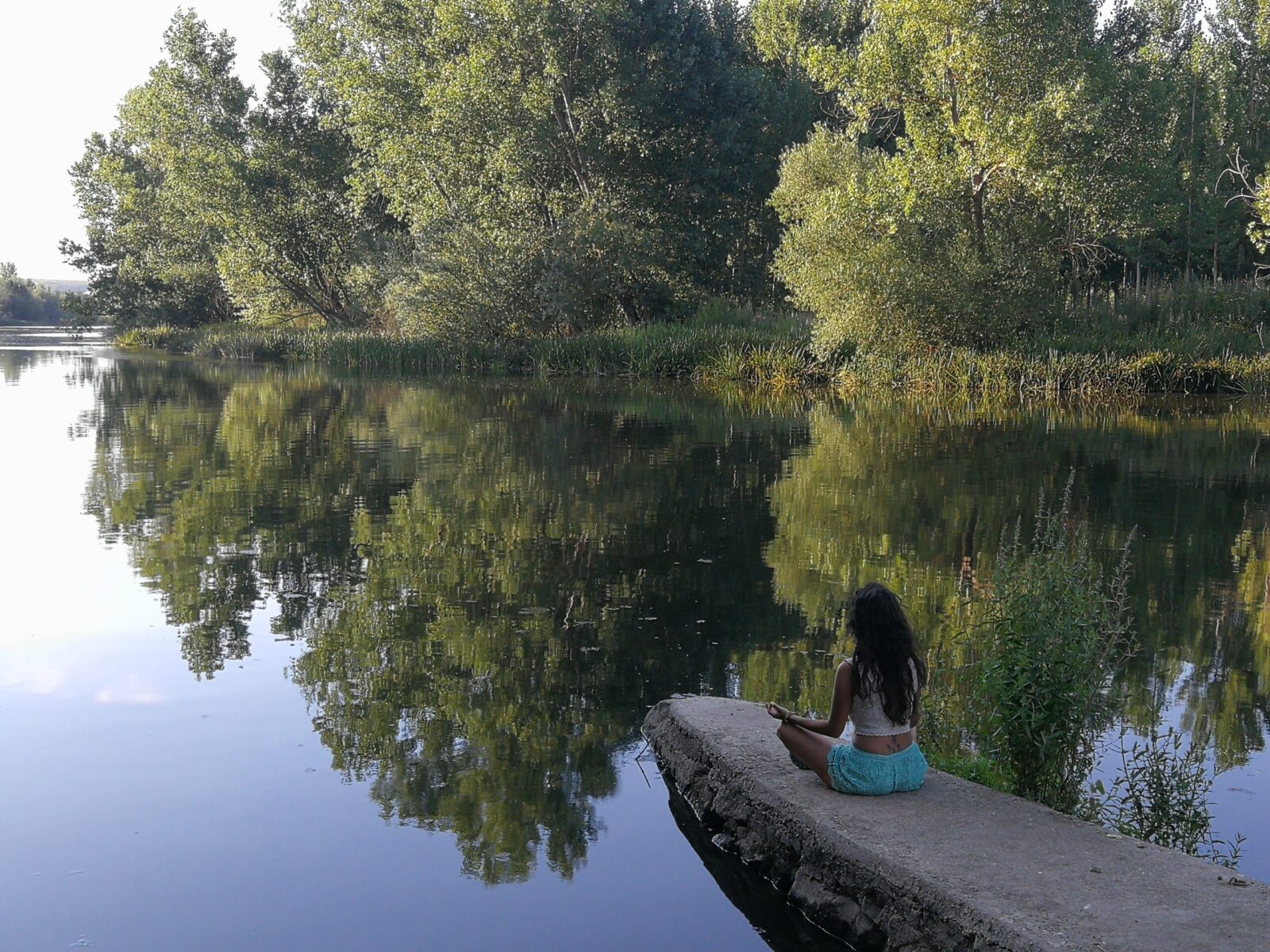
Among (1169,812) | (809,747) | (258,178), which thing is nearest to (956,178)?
(1169,812)

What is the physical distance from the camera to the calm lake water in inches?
234

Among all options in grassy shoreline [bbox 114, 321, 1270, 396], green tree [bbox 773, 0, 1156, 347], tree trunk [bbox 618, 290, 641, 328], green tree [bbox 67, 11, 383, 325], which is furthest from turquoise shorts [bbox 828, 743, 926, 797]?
green tree [bbox 67, 11, 383, 325]

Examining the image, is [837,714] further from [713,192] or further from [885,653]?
[713,192]

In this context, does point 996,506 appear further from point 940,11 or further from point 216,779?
point 940,11

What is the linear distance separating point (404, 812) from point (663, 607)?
429 centimetres

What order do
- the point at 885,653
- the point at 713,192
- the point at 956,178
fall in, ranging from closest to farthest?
the point at 885,653 → the point at 956,178 → the point at 713,192

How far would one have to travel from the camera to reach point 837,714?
6.00 m

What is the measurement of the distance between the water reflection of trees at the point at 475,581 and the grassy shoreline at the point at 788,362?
8.95 metres

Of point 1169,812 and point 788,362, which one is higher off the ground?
point 788,362

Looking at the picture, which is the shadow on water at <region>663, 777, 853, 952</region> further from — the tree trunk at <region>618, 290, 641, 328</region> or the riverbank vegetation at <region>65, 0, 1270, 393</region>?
the tree trunk at <region>618, 290, 641, 328</region>

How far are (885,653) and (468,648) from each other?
14.5ft

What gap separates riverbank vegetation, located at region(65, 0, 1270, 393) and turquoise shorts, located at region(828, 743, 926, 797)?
2487 cm

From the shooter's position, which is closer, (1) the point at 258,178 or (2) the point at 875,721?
(2) the point at 875,721

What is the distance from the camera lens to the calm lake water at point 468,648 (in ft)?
19.5
